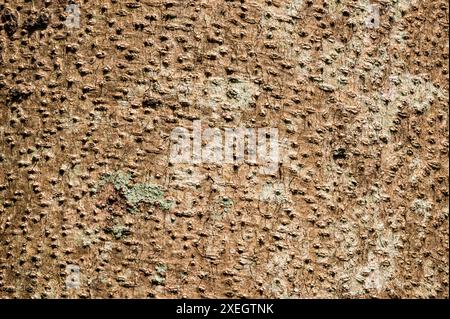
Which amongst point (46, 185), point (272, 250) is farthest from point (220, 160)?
point (46, 185)

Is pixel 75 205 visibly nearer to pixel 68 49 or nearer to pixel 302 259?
pixel 68 49

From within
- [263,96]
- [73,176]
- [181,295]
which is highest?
[263,96]

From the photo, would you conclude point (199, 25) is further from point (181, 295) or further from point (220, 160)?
point (181, 295)

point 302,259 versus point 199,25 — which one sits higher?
point 199,25

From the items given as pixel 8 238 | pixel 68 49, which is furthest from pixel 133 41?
pixel 8 238

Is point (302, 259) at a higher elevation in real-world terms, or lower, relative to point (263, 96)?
lower
